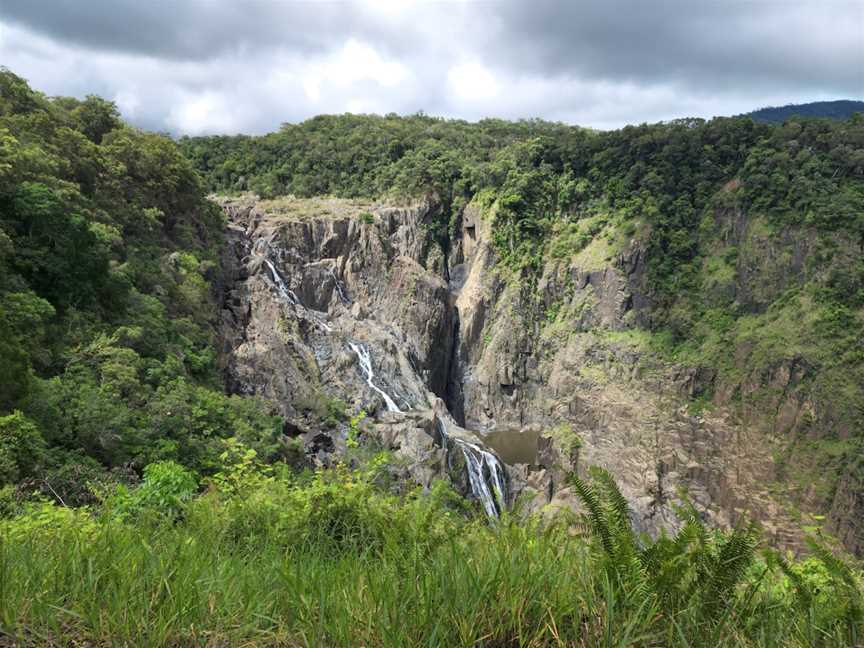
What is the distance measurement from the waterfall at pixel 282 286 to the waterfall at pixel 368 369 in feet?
14.8

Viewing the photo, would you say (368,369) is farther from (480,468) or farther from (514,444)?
(514,444)

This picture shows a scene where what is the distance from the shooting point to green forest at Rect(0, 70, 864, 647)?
6.57ft

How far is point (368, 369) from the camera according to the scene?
26.2m

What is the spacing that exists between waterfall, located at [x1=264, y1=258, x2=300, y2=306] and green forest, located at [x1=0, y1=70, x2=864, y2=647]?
3984 mm

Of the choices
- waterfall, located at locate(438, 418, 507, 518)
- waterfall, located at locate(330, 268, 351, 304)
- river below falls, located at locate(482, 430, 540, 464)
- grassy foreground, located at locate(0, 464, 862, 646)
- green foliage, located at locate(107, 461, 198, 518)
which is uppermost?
grassy foreground, located at locate(0, 464, 862, 646)

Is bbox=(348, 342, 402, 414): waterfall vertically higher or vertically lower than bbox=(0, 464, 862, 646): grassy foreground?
lower

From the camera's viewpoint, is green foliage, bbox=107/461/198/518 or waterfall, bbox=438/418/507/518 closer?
green foliage, bbox=107/461/198/518

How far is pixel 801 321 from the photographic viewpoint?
97.3 feet

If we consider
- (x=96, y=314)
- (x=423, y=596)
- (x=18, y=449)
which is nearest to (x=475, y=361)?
(x=96, y=314)

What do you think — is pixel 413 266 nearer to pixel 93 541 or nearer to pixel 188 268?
pixel 188 268

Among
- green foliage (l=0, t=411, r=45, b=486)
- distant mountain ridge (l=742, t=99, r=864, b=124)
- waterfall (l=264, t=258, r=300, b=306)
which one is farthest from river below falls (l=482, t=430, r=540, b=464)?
distant mountain ridge (l=742, t=99, r=864, b=124)

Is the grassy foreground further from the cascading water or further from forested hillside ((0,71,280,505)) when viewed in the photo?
the cascading water

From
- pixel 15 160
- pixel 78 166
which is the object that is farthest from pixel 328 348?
pixel 15 160

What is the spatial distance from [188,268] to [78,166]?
16.4 feet
